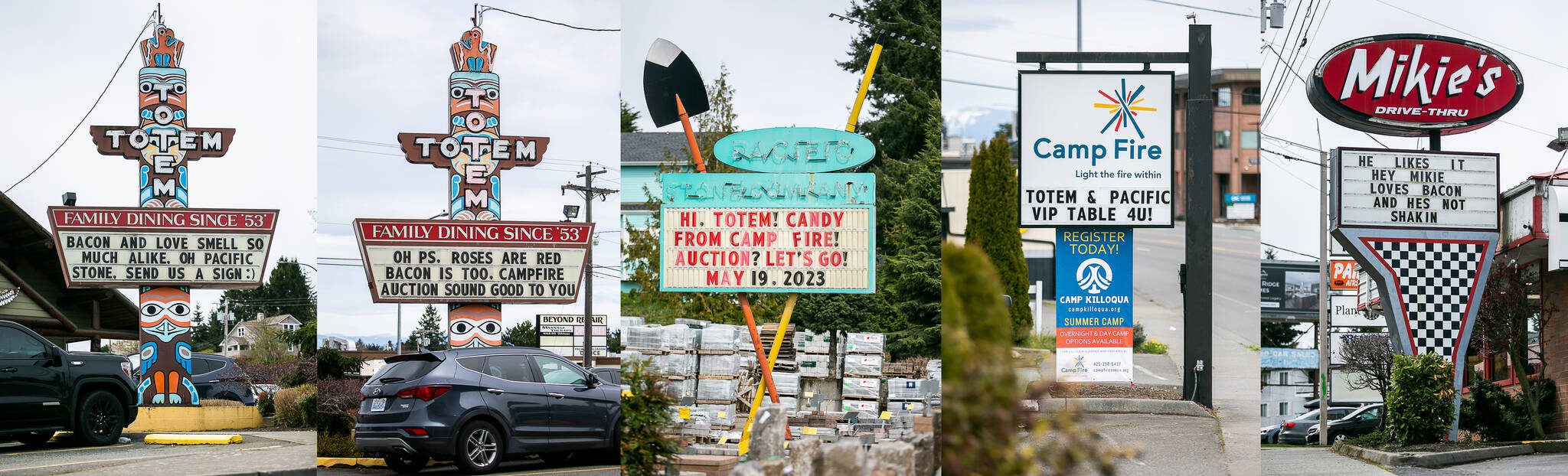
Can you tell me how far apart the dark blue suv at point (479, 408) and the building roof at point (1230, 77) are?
4.90 metres

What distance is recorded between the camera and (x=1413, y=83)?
13.4m

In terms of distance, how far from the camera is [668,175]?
282 inches

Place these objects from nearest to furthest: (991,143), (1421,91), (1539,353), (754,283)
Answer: (754,283) → (991,143) → (1421,91) → (1539,353)

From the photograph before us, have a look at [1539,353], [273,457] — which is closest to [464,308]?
[273,457]

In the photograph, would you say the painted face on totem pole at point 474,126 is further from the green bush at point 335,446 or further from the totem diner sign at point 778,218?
the totem diner sign at point 778,218

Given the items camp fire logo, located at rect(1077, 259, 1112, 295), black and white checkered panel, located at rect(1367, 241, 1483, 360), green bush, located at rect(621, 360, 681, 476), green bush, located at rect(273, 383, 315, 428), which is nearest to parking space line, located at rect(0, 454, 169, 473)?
green bush, located at rect(273, 383, 315, 428)

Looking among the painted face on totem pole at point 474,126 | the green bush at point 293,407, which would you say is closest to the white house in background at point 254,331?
the green bush at point 293,407

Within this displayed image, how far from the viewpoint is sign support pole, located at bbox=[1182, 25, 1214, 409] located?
880cm

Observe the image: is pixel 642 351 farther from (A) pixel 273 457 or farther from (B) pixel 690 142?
(A) pixel 273 457

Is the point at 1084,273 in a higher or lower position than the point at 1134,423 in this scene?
higher

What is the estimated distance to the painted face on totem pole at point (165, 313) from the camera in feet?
45.5

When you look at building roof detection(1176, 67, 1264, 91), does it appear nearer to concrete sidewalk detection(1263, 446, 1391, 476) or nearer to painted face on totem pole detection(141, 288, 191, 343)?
concrete sidewalk detection(1263, 446, 1391, 476)

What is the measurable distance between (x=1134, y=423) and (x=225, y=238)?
10.6 metres

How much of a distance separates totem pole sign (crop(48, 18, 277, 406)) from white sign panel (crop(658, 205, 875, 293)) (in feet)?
28.9
